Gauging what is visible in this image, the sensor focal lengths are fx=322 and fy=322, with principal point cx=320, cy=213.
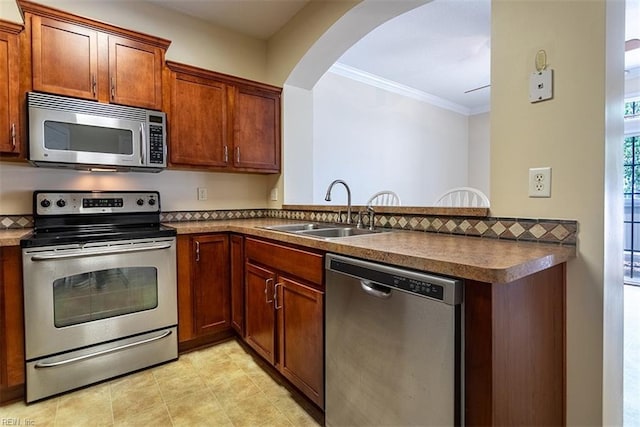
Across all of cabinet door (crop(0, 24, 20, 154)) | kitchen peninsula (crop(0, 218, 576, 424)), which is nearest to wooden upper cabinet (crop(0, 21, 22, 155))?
cabinet door (crop(0, 24, 20, 154))

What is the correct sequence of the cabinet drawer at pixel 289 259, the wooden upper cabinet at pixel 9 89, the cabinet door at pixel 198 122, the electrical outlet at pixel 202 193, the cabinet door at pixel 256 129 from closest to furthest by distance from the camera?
the cabinet drawer at pixel 289 259 → the wooden upper cabinet at pixel 9 89 → the cabinet door at pixel 198 122 → the cabinet door at pixel 256 129 → the electrical outlet at pixel 202 193

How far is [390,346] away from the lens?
1130mm

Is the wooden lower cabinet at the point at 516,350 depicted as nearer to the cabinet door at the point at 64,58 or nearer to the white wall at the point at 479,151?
the cabinet door at the point at 64,58

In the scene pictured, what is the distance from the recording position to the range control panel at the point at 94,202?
6.77 ft

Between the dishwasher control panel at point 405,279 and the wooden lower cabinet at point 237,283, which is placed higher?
the dishwasher control panel at point 405,279

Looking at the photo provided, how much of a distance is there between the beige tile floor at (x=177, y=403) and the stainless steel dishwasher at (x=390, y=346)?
0.39 m

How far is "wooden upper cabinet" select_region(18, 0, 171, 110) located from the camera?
1892mm

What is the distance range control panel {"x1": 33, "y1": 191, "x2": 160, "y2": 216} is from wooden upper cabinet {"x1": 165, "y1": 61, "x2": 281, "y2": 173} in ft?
1.22

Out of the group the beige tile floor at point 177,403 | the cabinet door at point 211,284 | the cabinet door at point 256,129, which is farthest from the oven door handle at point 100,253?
the cabinet door at point 256,129

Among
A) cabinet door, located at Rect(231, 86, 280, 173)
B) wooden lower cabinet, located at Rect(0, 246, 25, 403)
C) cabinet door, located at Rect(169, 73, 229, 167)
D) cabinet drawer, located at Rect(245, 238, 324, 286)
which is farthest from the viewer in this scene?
cabinet door, located at Rect(231, 86, 280, 173)

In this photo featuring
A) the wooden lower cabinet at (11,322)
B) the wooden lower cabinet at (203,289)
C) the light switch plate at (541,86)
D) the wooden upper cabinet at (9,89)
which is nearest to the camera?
the light switch plate at (541,86)

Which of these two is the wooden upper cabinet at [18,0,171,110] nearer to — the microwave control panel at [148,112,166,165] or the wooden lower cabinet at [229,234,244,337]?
the microwave control panel at [148,112,166,165]

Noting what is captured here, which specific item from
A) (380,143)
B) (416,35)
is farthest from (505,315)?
(380,143)

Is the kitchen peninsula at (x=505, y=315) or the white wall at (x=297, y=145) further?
the white wall at (x=297, y=145)
